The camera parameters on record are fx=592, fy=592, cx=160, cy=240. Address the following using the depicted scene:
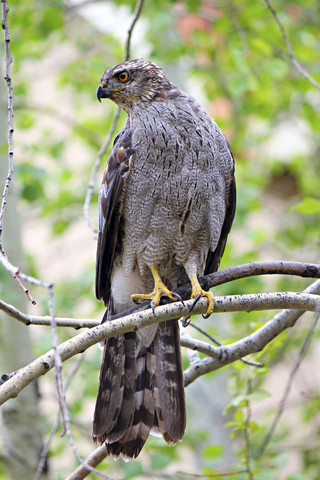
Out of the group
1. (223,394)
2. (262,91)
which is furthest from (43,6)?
(223,394)

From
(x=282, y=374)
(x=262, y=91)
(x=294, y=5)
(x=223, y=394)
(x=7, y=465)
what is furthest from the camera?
(x=282, y=374)

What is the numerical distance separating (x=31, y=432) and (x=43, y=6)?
328 centimetres

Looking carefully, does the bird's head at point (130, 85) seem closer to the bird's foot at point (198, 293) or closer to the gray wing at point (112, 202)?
the gray wing at point (112, 202)

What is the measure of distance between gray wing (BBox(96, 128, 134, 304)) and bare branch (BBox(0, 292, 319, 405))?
72 centimetres

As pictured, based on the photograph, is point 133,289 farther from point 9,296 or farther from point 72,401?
point 72,401

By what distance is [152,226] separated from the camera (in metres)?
3.07

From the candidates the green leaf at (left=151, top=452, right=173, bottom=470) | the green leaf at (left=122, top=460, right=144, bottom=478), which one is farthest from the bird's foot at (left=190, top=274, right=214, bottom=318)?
the green leaf at (left=151, top=452, right=173, bottom=470)

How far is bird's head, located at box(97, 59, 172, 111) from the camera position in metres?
3.15

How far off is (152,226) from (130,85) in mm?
777

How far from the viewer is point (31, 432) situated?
3.68 metres

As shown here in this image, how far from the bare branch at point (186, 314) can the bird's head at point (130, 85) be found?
122cm

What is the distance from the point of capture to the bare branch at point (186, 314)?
191 centimetres

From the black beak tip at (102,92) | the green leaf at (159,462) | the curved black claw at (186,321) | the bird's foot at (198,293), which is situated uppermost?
the black beak tip at (102,92)

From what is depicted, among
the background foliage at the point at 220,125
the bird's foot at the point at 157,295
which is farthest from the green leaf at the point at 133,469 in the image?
the bird's foot at the point at 157,295
